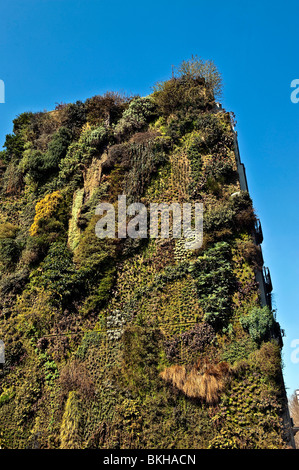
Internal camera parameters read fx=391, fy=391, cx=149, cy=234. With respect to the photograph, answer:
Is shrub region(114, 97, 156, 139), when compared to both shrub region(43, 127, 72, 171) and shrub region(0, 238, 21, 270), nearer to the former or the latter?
shrub region(43, 127, 72, 171)

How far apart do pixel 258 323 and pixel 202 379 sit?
83.9 inches

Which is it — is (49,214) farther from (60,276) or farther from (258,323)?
(258,323)

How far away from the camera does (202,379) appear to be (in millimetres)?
10312

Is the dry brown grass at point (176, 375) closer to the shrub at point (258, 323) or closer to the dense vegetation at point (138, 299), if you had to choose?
the dense vegetation at point (138, 299)

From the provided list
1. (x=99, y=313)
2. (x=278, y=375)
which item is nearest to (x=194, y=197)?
(x=99, y=313)

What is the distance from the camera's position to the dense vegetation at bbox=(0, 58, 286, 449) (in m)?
10.4

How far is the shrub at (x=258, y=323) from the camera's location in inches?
413

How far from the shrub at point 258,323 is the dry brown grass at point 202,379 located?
1.14m

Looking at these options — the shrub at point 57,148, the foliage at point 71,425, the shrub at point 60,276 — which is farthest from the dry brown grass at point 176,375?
the shrub at point 57,148

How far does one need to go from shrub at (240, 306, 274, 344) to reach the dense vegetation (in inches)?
1.5

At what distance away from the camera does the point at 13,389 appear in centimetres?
1308

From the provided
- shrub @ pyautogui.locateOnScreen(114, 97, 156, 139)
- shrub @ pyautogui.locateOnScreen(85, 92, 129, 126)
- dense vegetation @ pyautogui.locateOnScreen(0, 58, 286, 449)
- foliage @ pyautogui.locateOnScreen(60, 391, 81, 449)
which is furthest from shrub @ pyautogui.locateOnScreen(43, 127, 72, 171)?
foliage @ pyautogui.locateOnScreen(60, 391, 81, 449)

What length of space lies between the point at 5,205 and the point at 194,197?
9531mm
